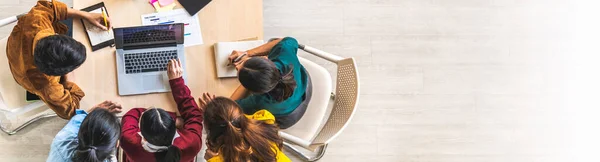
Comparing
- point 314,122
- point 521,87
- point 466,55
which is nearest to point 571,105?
point 521,87

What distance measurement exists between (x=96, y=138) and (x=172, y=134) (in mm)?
235

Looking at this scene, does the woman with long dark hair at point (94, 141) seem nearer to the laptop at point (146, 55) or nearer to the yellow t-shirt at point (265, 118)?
the laptop at point (146, 55)

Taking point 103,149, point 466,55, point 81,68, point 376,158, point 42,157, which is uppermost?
point 81,68

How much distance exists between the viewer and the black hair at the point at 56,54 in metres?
1.47

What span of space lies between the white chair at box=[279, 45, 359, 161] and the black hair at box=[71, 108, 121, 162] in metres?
0.64

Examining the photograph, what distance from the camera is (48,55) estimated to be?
1.47 m

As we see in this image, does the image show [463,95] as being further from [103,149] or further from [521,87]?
[103,149]

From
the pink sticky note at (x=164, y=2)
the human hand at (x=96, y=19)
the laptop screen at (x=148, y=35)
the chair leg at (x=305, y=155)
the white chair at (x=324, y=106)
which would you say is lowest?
the chair leg at (x=305, y=155)

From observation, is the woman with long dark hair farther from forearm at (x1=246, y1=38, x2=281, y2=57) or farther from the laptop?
forearm at (x1=246, y1=38, x2=281, y2=57)

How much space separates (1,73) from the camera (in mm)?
1815

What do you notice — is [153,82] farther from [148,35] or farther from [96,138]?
[96,138]

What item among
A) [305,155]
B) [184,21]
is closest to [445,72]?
[305,155]

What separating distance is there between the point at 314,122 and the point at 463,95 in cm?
105

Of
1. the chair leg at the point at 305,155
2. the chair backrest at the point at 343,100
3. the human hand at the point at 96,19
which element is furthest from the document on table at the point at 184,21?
the chair leg at the point at 305,155
